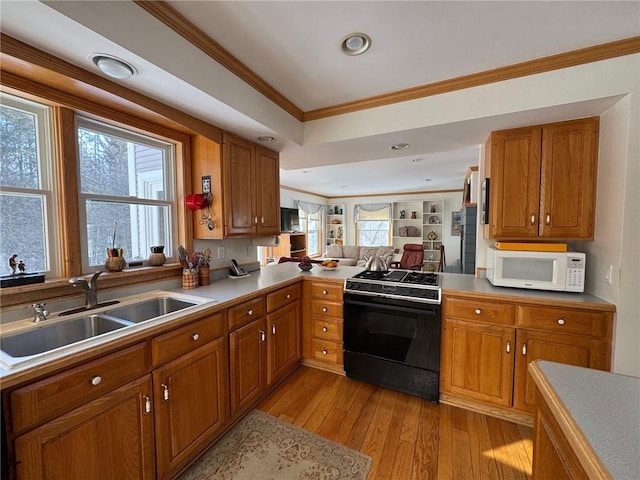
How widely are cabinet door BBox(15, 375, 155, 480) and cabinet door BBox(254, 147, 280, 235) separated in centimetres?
166

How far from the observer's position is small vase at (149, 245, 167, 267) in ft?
6.88

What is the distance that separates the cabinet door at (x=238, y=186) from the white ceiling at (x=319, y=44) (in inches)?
7.6

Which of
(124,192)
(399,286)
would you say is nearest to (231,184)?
(124,192)

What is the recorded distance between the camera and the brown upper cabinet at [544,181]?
6.28 ft

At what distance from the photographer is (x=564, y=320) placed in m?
1.79

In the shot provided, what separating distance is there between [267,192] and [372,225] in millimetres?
6372

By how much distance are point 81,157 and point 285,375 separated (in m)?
2.26

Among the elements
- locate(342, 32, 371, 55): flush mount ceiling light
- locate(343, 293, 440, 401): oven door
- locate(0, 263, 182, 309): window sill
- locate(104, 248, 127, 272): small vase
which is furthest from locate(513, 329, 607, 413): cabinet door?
locate(104, 248, 127, 272): small vase

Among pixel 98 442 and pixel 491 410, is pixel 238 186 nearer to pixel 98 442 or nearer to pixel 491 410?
pixel 98 442

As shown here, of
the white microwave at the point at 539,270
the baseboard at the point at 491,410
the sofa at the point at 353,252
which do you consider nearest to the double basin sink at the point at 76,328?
the baseboard at the point at 491,410

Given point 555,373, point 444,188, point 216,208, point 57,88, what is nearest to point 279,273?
point 216,208

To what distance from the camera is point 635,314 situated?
1.62 meters

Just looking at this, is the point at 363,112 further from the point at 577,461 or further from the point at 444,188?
the point at 444,188

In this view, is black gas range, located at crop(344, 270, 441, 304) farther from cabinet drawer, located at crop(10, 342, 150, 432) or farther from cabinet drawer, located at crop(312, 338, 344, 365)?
cabinet drawer, located at crop(10, 342, 150, 432)
